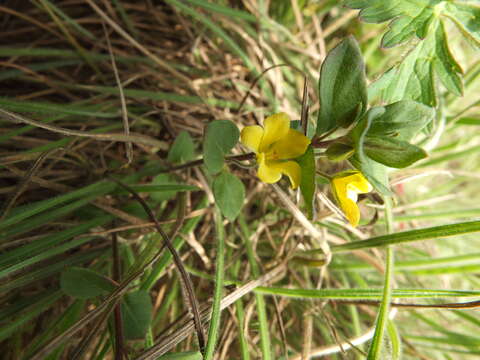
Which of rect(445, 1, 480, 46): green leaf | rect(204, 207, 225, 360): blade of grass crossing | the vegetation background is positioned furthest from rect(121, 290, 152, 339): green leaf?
rect(445, 1, 480, 46): green leaf

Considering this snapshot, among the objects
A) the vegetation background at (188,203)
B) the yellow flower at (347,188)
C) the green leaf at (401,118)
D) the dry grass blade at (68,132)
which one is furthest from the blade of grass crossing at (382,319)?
the dry grass blade at (68,132)

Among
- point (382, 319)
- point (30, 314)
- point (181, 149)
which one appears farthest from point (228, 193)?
point (30, 314)

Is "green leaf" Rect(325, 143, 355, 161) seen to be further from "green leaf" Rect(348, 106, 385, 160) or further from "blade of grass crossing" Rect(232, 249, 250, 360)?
"blade of grass crossing" Rect(232, 249, 250, 360)

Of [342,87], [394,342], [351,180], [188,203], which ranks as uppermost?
[342,87]

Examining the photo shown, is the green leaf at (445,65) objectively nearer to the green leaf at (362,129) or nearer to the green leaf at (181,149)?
the green leaf at (362,129)

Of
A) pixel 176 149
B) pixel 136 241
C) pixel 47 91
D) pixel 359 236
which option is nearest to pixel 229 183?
pixel 176 149

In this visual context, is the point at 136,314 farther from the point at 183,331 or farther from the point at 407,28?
the point at 407,28
